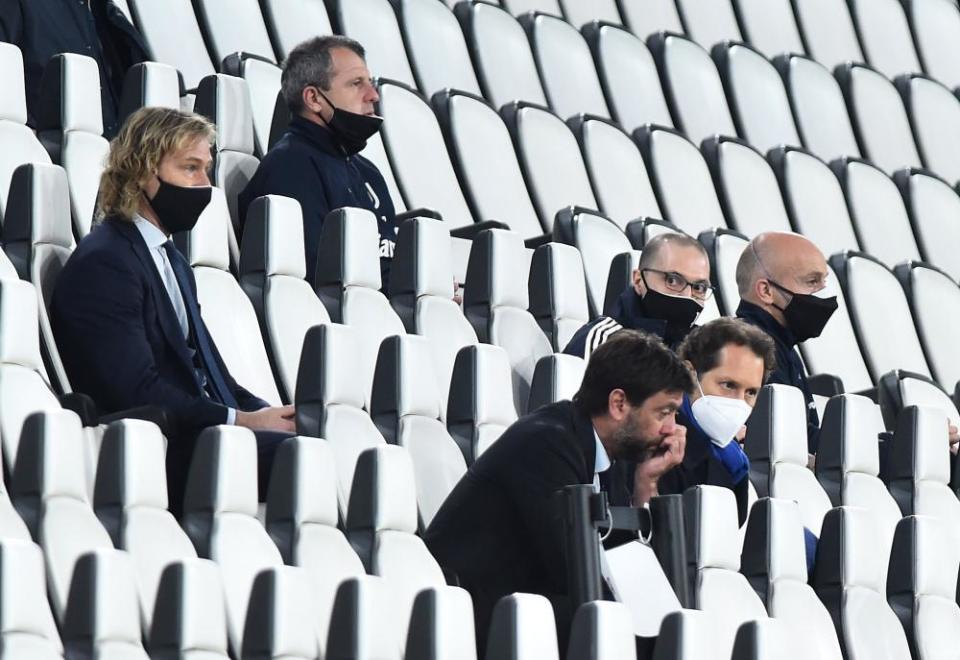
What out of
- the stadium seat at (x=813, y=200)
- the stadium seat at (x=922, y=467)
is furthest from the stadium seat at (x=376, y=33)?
the stadium seat at (x=922, y=467)

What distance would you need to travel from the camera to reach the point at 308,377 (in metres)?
1.78

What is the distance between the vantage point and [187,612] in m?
1.30

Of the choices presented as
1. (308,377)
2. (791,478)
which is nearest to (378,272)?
(308,377)

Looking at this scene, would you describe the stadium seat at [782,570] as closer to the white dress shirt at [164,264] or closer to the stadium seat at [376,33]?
the white dress shirt at [164,264]

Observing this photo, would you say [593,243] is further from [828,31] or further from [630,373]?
[828,31]

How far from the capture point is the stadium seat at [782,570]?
1.81m

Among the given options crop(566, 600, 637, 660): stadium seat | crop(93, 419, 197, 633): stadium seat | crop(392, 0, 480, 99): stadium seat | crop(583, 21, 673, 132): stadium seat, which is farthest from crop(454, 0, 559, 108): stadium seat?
crop(566, 600, 637, 660): stadium seat

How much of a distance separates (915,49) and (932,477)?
1471 mm

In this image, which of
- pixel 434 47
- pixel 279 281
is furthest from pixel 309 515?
pixel 434 47

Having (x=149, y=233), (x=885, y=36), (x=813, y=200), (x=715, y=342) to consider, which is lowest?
(x=715, y=342)

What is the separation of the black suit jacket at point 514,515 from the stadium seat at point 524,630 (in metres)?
0.17

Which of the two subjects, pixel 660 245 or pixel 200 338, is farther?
pixel 660 245

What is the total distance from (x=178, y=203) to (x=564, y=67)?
1.25m

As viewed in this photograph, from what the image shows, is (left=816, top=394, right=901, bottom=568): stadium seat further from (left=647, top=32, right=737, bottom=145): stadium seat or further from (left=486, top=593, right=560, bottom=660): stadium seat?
(left=647, top=32, right=737, bottom=145): stadium seat
